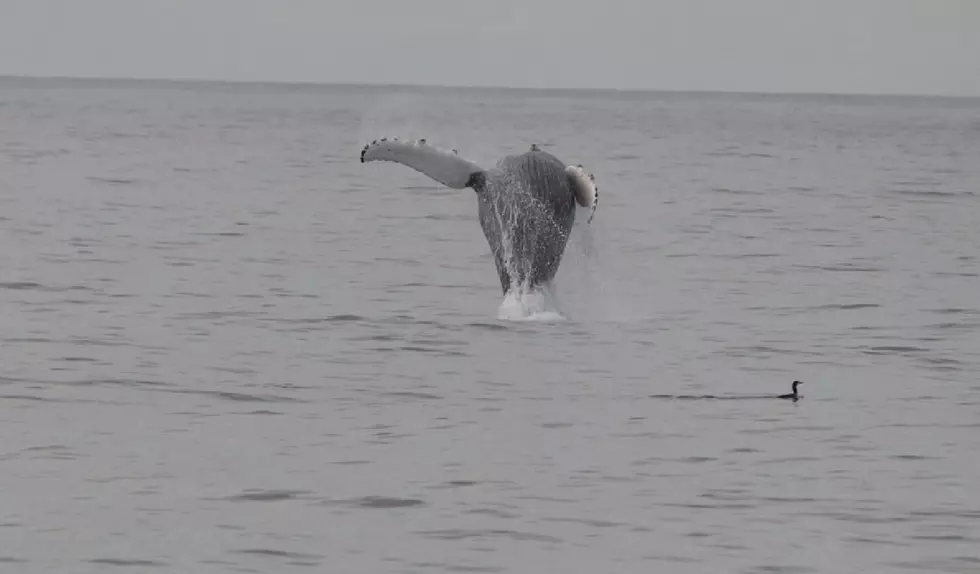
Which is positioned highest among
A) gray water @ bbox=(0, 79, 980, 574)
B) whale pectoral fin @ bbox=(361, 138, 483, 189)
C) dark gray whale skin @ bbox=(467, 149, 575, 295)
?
whale pectoral fin @ bbox=(361, 138, 483, 189)

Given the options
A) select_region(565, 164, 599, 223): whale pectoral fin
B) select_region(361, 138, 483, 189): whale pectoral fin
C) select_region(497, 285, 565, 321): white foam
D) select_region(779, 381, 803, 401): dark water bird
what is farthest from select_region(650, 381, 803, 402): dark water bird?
select_region(497, 285, 565, 321): white foam

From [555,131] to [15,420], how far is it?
95507mm

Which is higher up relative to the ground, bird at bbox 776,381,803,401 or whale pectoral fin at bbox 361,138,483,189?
whale pectoral fin at bbox 361,138,483,189

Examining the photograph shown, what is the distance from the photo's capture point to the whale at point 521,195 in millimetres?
18953

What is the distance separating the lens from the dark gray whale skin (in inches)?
748

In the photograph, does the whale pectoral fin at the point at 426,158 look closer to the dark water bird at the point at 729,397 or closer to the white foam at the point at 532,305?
the white foam at the point at 532,305

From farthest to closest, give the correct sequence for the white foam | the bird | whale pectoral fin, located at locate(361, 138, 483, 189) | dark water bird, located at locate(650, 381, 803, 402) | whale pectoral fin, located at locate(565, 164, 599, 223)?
the white foam, whale pectoral fin, located at locate(565, 164, 599, 223), whale pectoral fin, located at locate(361, 138, 483, 189), dark water bird, located at locate(650, 381, 803, 402), the bird

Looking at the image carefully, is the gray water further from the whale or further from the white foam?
the whale

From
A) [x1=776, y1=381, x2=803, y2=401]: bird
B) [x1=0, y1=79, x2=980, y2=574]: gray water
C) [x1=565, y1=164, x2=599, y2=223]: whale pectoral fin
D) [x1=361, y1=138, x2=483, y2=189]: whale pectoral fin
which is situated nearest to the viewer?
[x1=0, y1=79, x2=980, y2=574]: gray water

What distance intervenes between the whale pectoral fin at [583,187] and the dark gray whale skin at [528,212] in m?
0.08

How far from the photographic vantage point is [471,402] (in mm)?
14766

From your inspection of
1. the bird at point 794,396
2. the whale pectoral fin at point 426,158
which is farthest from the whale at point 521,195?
the bird at point 794,396

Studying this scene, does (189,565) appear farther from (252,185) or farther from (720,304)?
(252,185)

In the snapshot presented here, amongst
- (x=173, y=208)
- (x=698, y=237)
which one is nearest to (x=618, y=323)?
(x=698, y=237)
